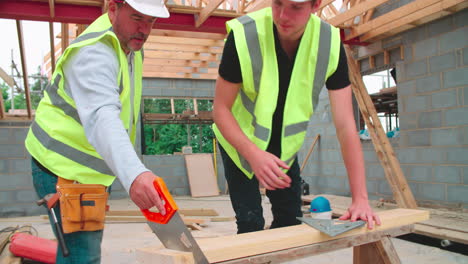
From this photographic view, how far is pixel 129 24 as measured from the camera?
4.94 ft

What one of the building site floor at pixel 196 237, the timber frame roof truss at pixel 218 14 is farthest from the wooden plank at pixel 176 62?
the building site floor at pixel 196 237

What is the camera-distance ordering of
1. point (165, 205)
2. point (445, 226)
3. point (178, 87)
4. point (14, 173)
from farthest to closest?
point (178, 87)
point (14, 173)
point (445, 226)
point (165, 205)

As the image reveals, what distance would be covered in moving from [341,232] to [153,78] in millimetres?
8851

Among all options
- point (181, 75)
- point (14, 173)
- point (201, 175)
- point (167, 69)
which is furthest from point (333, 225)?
point (181, 75)

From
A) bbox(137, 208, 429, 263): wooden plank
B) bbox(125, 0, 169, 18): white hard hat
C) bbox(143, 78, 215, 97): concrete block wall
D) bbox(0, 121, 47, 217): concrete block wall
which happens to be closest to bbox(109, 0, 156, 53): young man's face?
bbox(125, 0, 169, 18): white hard hat

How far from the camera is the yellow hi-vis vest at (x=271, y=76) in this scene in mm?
1598

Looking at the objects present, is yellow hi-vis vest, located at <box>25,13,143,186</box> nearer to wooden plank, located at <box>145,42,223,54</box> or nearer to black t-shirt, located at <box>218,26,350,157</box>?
black t-shirt, located at <box>218,26,350,157</box>

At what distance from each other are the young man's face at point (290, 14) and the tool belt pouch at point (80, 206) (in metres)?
0.87

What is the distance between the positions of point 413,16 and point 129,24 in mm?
4392

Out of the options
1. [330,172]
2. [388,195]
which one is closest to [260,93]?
[388,195]

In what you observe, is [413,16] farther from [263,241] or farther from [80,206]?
[80,206]

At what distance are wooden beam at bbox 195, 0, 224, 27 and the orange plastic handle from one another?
3.87 meters

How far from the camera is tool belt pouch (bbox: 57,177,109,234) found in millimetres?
1397

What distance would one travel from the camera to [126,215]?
6051 mm
